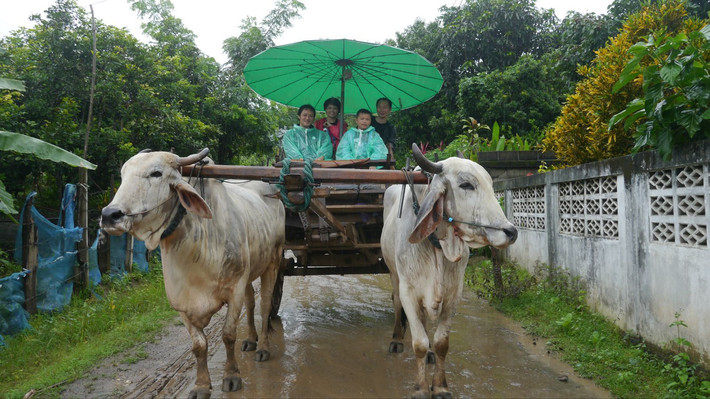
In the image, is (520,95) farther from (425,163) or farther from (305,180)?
(305,180)

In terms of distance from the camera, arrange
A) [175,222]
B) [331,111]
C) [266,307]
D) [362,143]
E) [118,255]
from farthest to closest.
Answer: [118,255] < [331,111] < [362,143] < [266,307] < [175,222]

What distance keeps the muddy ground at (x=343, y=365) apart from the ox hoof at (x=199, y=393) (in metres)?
0.15

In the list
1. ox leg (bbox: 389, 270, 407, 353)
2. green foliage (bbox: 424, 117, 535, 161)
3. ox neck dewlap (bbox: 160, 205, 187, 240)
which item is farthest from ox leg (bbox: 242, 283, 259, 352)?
green foliage (bbox: 424, 117, 535, 161)

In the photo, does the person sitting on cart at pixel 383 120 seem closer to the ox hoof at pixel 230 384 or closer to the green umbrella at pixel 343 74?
the green umbrella at pixel 343 74

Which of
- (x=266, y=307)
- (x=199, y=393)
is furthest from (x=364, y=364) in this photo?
(x=199, y=393)

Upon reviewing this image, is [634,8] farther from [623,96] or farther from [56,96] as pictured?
[56,96]

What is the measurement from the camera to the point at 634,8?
10.9 m

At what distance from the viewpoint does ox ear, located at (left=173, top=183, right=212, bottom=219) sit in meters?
3.08

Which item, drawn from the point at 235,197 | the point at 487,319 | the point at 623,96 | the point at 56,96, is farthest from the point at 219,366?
the point at 56,96

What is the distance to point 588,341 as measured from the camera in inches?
181

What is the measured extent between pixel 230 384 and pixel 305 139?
10.9 ft

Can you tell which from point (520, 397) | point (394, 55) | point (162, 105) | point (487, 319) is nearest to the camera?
point (520, 397)

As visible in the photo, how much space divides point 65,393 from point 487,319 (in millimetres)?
4536

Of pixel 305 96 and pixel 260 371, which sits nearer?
pixel 260 371
